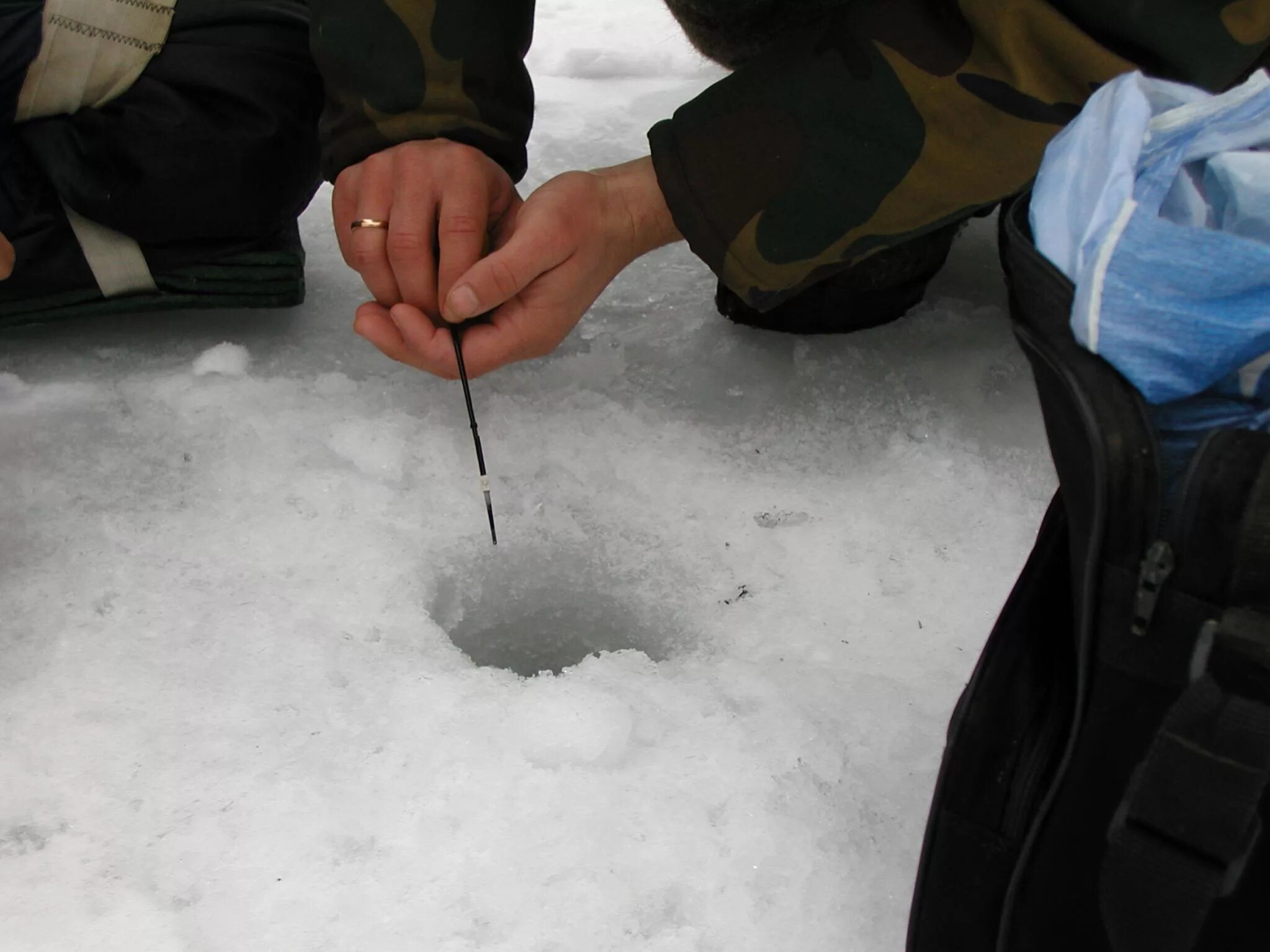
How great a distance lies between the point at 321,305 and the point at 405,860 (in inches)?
34.5

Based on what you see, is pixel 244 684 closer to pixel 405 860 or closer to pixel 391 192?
pixel 405 860

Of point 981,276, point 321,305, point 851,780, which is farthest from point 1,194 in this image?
point 981,276

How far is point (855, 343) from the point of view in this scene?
1.37m

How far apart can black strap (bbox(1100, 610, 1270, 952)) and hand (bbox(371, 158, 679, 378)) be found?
69 centimetres

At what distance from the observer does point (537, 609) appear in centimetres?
105

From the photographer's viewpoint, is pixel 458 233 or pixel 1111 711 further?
pixel 458 233

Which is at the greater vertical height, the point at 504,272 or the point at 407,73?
the point at 407,73

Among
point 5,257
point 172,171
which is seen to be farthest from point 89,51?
point 5,257

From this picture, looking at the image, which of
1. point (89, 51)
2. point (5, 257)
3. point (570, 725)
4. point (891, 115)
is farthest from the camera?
point (89, 51)

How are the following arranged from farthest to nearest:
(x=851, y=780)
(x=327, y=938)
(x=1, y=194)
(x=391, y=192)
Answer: (x=1, y=194), (x=391, y=192), (x=851, y=780), (x=327, y=938)

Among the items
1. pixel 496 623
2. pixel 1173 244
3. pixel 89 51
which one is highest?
pixel 1173 244

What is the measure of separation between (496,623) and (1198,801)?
2.21 feet

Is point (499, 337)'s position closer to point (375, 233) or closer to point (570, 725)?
point (375, 233)

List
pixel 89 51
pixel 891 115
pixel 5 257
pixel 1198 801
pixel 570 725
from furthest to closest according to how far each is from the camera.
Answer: pixel 89 51 → pixel 5 257 → pixel 891 115 → pixel 570 725 → pixel 1198 801
